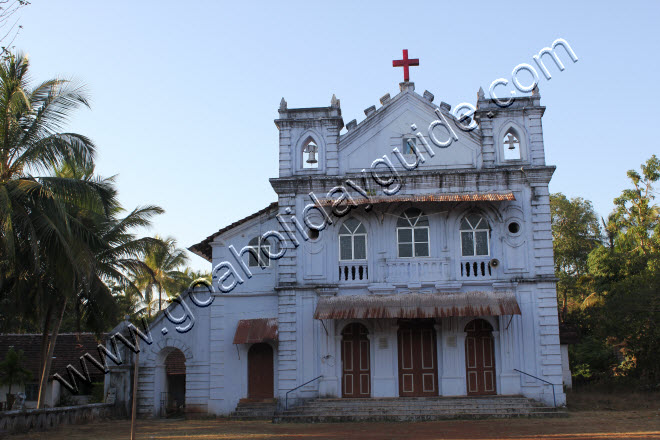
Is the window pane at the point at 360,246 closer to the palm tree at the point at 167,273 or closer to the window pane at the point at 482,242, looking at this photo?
the window pane at the point at 482,242

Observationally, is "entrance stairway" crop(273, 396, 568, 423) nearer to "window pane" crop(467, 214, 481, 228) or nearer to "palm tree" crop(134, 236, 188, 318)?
"window pane" crop(467, 214, 481, 228)

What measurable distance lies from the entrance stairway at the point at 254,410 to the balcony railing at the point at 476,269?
23.0 feet

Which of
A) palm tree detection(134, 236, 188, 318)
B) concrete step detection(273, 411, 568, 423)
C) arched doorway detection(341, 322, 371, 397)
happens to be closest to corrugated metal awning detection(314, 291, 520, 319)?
arched doorway detection(341, 322, 371, 397)

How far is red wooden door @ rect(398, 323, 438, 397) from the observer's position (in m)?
19.8

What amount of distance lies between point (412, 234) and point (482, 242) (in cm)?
214

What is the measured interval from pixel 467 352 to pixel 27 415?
1224cm

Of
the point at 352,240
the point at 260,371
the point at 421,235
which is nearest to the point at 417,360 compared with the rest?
the point at 421,235

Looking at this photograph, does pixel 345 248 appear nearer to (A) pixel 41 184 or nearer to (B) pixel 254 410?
(B) pixel 254 410

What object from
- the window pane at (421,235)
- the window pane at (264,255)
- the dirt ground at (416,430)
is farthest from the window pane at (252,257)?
the window pane at (421,235)

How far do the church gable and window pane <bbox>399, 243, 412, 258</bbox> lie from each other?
2.54 meters

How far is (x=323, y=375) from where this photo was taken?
19812 millimetres

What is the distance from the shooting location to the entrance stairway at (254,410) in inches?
781

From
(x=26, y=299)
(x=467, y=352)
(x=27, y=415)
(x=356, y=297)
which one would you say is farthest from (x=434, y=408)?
(x=26, y=299)

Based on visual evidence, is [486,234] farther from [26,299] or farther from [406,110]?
[26,299]
